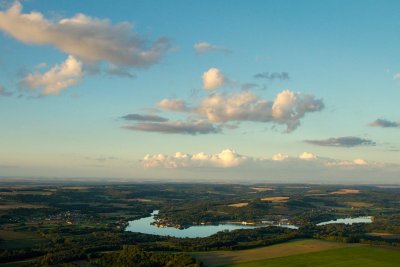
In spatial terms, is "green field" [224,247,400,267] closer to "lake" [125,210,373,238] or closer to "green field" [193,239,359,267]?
"green field" [193,239,359,267]

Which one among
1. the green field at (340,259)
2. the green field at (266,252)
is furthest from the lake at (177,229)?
the green field at (340,259)

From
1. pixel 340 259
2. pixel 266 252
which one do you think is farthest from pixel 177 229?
pixel 340 259

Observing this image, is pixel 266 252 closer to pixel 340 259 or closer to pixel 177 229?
pixel 340 259

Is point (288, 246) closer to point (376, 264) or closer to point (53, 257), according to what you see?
point (376, 264)

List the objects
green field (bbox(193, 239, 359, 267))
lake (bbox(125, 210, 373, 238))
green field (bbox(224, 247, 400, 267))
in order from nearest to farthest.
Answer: green field (bbox(224, 247, 400, 267))
green field (bbox(193, 239, 359, 267))
lake (bbox(125, 210, 373, 238))

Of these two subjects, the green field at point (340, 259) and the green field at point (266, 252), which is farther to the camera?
the green field at point (266, 252)

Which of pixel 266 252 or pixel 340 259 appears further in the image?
pixel 266 252

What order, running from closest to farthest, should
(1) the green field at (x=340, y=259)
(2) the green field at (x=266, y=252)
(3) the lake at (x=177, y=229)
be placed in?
1. (1) the green field at (x=340, y=259)
2. (2) the green field at (x=266, y=252)
3. (3) the lake at (x=177, y=229)

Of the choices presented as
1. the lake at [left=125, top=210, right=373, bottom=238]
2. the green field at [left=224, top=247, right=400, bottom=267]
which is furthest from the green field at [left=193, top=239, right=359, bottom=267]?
the lake at [left=125, top=210, right=373, bottom=238]

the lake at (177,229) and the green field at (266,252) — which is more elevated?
the green field at (266,252)

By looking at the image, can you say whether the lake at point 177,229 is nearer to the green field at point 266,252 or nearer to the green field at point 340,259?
the green field at point 266,252
